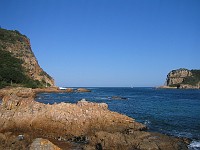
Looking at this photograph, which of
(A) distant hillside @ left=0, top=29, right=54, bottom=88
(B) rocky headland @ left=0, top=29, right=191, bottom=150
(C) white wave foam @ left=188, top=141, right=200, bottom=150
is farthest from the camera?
(A) distant hillside @ left=0, top=29, right=54, bottom=88

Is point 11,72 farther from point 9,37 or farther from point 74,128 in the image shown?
point 74,128

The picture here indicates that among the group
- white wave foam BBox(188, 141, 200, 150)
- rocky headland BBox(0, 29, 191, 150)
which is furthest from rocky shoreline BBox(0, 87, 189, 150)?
white wave foam BBox(188, 141, 200, 150)

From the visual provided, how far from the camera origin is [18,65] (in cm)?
11712

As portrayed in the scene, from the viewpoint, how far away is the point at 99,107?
31.2 metres

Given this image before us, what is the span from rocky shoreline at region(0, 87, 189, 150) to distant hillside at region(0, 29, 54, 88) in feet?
222

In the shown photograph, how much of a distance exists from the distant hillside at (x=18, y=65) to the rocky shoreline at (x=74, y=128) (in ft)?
222

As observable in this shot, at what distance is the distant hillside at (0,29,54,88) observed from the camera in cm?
10288

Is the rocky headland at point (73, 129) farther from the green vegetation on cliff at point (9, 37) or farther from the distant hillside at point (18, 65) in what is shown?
the green vegetation on cliff at point (9, 37)

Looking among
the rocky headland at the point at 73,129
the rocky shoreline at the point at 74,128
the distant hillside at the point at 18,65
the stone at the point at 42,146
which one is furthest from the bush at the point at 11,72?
the stone at the point at 42,146

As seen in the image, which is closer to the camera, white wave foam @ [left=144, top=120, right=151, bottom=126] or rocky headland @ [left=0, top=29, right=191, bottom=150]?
rocky headland @ [left=0, top=29, right=191, bottom=150]

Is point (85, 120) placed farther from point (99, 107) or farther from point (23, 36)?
point (23, 36)

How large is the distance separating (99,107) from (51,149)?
51.8 feet

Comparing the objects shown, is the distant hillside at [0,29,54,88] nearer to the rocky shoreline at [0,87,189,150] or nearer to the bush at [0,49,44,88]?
the bush at [0,49,44,88]

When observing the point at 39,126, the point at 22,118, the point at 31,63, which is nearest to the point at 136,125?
the point at 39,126
